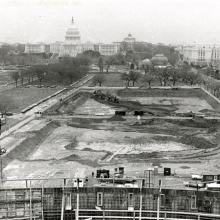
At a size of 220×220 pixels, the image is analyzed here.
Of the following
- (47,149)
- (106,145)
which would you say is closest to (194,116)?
(106,145)

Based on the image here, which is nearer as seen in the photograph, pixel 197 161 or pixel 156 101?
pixel 197 161

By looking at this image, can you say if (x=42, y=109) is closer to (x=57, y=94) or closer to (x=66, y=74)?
(x=57, y=94)

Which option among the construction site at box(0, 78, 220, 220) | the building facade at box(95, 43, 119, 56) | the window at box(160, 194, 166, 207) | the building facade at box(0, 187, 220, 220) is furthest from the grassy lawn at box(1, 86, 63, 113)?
the building facade at box(95, 43, 119, 56)

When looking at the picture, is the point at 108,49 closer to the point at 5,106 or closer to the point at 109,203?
the point at 5,106

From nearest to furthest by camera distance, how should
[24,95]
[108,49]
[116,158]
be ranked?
[116,158] < [24,95] < [108,49]

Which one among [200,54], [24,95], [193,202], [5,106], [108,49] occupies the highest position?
[108,49]

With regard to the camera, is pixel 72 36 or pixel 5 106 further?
pixel 72 36

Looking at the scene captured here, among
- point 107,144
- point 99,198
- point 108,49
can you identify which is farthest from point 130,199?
point 108,49
